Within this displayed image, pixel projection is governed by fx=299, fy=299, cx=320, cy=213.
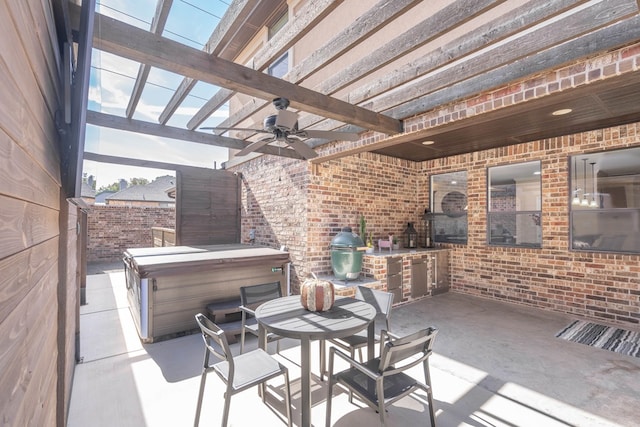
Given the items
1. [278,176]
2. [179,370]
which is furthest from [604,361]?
[278,176]

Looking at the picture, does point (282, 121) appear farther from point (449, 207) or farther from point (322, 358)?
point (449, 207)

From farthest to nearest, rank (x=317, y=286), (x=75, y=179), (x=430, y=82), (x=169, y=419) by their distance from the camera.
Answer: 1. (x=430, y=82)
2. (x=317, y=286)
3. (x=169, y=419)
4. (x=75, y=179)

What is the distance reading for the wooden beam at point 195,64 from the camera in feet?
6.71

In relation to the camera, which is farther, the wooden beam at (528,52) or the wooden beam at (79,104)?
the wooden beam at (528,52)

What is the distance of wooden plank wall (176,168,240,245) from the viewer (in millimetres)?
6457

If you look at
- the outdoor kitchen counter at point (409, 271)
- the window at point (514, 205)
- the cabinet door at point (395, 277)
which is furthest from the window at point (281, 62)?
the window at point (514, 205)

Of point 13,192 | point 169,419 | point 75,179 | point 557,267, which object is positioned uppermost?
point 75,179

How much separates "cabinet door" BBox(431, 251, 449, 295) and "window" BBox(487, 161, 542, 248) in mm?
962

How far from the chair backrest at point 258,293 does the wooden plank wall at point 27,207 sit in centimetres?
183

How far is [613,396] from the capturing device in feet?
8.86

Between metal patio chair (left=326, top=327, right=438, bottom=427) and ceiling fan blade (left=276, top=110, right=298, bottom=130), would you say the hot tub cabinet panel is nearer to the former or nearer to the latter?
ceiling fan blade (left=276, top=110, right=298, bottom=130)

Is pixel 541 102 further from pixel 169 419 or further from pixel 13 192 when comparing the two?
pixel 169 419

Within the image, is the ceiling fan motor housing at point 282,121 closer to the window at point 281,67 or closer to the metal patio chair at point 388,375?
the metal patio chair at point 388,375

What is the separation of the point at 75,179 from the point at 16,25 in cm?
95
